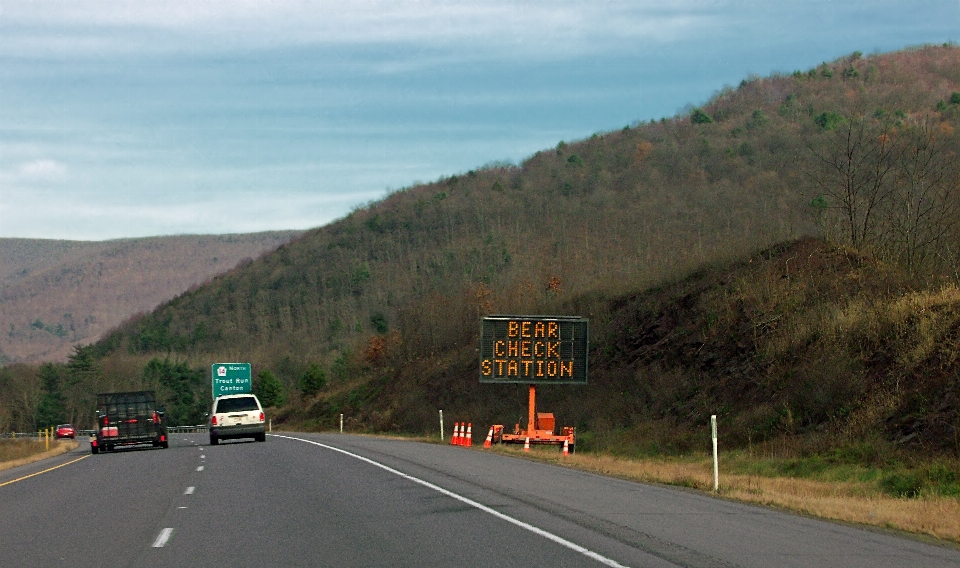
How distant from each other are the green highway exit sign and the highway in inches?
2096

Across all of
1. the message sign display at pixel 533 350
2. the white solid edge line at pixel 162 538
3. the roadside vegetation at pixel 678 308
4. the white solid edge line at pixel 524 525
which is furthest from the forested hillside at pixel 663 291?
the white solid edge line at pixel 162 538

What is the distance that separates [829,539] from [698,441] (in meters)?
23.2

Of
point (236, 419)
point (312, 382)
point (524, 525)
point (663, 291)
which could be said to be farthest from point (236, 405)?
point (312, 382)

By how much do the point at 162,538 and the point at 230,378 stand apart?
65023 mm

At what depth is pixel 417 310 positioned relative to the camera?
9131cm

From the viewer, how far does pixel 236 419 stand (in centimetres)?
4094

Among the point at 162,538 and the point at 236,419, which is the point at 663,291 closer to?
the point at 236,419

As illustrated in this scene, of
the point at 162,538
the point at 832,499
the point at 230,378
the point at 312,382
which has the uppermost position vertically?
the point at 230,378

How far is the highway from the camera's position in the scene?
11266 mm

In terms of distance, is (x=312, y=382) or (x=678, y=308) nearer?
(x=678, y=308)

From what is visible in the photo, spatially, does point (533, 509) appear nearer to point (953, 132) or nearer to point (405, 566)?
point (405, 566)

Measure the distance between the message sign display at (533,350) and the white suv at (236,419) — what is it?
1082 centimetres

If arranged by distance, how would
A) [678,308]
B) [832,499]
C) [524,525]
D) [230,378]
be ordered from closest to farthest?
1. [524,525]
2. [832,499]
3. [678,308]
4. [230,378]

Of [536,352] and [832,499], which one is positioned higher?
[536,352]
